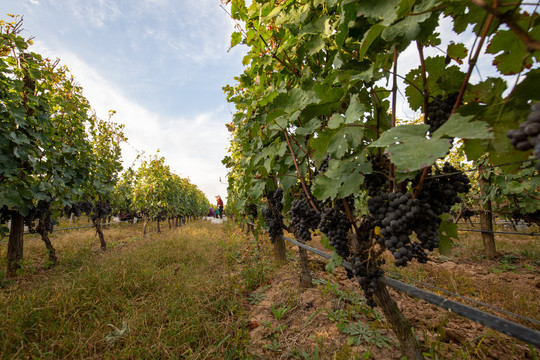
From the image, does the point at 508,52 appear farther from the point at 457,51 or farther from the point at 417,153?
the point at 417,153

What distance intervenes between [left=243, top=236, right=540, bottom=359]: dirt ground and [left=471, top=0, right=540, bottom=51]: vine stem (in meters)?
2.25

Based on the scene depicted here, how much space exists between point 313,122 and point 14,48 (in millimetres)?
5379

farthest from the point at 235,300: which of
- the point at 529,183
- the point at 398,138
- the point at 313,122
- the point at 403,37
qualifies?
the point at 529,183

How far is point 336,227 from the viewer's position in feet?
5.21

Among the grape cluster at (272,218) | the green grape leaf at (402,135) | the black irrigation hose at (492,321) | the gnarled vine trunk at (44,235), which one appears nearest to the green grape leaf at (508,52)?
the green grape leaf at (402,135)

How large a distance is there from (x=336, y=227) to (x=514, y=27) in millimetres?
1252

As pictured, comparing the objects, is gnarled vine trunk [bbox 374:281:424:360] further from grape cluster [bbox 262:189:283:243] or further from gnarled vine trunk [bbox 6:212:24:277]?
gnarled vine trunk [bbox 6:212:24:277]

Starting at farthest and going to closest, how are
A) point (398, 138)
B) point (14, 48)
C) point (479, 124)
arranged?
point (14, 48) → point (398, 138) → point (479, 124)

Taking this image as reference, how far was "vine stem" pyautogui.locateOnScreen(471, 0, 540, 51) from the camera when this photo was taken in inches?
21.9

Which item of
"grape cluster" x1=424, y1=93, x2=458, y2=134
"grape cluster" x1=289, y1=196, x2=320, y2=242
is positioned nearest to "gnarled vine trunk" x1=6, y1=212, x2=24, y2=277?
"grape cluster" x1=289, y1=196, x2=320, y2=242

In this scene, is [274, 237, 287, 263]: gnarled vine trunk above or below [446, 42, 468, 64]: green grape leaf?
below

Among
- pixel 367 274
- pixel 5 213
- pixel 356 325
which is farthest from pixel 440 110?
pixel 5 213

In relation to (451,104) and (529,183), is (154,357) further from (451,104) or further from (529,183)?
(529,183)

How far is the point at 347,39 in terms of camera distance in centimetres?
139
